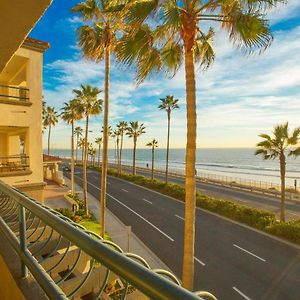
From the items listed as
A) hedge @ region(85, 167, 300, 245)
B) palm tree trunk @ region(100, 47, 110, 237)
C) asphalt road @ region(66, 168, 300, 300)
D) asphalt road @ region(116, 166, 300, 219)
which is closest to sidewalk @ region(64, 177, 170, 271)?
asphalt road @ region(66, 168, 300, 300)

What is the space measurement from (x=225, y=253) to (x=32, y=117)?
1498 cm

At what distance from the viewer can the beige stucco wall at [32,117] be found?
1518 centimetres

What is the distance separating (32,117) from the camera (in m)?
15.7

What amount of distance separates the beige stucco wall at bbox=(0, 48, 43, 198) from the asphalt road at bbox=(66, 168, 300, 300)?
384 inches

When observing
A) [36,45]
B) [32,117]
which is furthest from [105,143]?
[36,45]

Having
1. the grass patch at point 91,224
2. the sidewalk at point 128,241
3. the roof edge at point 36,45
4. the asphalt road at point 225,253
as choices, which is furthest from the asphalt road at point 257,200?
the roof edge at point 36,45

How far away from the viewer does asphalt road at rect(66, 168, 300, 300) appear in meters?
15.2

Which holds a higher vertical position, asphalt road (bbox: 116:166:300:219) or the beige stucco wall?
the beige stucco wall

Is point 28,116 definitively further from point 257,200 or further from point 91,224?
point 257,200

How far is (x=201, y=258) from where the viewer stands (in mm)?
19203

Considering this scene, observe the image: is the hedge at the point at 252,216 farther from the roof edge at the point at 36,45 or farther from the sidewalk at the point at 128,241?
the roof edge at the point at 36,45

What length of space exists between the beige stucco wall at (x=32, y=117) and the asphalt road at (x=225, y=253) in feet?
32.0

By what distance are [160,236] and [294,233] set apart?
32.8 ft

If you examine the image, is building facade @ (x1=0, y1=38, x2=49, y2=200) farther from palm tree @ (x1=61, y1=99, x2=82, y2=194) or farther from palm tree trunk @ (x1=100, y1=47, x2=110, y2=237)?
palm tree @ (x1=61, y1=99, x2=82, y2=194)
